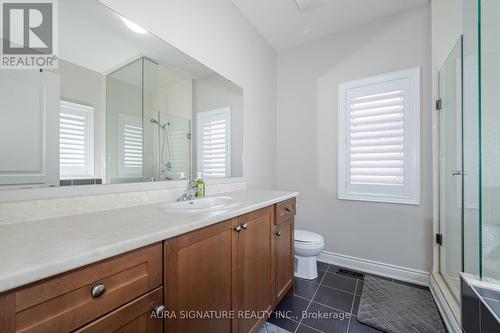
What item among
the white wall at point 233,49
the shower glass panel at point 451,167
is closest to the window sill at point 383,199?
the shower glass panel at point 451,167

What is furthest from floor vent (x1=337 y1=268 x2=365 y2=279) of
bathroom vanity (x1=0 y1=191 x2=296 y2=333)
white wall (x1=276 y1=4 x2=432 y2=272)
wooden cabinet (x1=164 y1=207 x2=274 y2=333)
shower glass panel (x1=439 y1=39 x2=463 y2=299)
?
bathroom vanity (x1=0 y1=191 x2=296 y2=333)

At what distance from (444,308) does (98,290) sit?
2119mm

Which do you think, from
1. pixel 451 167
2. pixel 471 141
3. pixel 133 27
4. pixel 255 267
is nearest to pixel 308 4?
pixel 133 27

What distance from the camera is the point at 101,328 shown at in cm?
56

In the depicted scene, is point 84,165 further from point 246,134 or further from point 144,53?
point 246,134

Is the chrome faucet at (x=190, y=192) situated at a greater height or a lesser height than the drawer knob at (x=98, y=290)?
greater

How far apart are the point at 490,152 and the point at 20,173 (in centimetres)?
230

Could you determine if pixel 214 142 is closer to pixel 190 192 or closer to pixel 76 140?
pixel 190 192

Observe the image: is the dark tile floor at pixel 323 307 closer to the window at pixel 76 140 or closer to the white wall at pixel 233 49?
the white wall at pixel 233 49

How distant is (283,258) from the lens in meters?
1.59

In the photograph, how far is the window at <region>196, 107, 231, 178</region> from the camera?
1693mm

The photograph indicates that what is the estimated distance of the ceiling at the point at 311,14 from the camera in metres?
1.97

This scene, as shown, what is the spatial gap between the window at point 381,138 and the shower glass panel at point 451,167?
7.2 inches

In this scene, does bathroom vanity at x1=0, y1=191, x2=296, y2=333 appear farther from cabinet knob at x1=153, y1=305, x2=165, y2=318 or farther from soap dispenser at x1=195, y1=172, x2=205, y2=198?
soap dispenser at x1=195, y1=172, x2=205, y2=198
